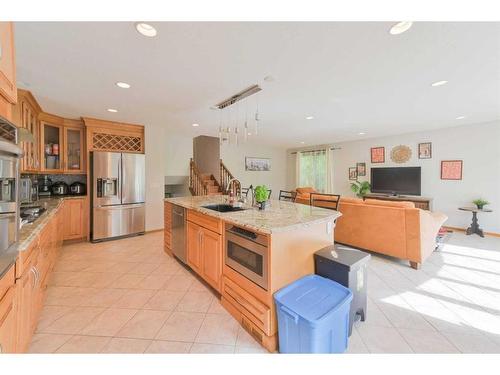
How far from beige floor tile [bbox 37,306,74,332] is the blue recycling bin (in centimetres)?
199

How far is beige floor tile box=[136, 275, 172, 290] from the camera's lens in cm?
245

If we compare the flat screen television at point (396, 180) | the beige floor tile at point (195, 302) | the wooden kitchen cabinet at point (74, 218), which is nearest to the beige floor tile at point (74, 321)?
the beige floor tile at point (195, 302)

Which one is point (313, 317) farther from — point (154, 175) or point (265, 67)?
point (154, 175)

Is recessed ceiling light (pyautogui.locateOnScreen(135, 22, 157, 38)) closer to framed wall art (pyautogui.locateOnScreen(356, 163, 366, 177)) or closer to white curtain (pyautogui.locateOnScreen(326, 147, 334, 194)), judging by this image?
framed wall art (pyautogui.locateOnScreen(356, 163, 366, 177))

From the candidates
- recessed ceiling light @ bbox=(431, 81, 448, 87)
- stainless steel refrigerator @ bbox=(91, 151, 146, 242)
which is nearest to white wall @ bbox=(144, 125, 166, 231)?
stainless steel refrigerator @ bbox=(91, 151, 146, 242)

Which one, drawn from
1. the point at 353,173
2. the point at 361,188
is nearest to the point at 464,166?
the point at 361,188

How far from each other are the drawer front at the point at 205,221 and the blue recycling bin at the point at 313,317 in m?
0.89

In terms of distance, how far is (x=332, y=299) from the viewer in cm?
143

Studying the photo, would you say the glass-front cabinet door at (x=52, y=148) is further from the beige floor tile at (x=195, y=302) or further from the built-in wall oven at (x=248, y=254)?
the built-in wall oven at (x=248, y=254)

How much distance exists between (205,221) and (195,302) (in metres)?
0.83

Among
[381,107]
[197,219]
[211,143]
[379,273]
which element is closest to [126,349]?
[197,219]

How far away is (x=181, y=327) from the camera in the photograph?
70.2 inches

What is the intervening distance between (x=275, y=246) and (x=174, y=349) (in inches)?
42.2

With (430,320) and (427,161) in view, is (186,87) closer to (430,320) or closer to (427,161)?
(430,320)
